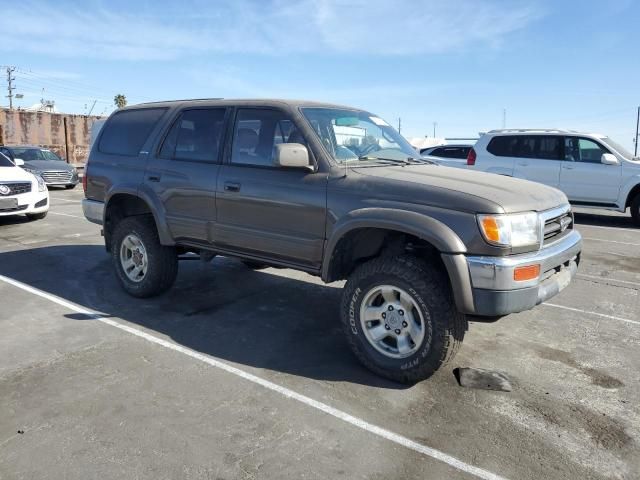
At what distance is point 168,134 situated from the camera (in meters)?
5.16

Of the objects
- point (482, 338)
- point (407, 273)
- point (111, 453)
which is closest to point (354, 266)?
point (407, 273)

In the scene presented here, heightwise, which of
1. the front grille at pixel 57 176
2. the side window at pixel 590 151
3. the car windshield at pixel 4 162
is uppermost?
the side window at pixel 590 151

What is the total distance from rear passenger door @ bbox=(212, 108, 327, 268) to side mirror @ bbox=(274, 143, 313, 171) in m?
0.19

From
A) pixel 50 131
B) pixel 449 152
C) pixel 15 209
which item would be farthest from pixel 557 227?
pixel 50 131

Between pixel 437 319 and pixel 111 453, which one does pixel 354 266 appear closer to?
pixel 437 319

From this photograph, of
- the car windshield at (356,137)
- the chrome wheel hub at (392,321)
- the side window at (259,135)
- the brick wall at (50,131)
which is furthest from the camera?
the brick wall at (50,131)

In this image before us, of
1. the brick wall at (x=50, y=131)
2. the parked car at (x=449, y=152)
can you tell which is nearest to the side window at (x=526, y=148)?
the parked car at (x=449, y=152)

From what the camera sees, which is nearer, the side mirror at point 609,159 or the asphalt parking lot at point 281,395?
the asphalt parking lot at point 281,395

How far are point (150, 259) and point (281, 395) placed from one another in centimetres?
245

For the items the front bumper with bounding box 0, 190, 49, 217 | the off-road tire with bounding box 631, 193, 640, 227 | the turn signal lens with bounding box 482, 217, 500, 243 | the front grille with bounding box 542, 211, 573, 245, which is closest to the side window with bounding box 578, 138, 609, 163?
the off-road tire with bounding box 631, 193, 640, 227

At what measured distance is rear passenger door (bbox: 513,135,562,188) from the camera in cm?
1154

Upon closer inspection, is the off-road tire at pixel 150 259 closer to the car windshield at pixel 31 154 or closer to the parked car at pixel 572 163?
the parked car at pixel 572 163

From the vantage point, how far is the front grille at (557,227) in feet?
12.2

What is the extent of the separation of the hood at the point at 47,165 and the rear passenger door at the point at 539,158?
14.2 m
